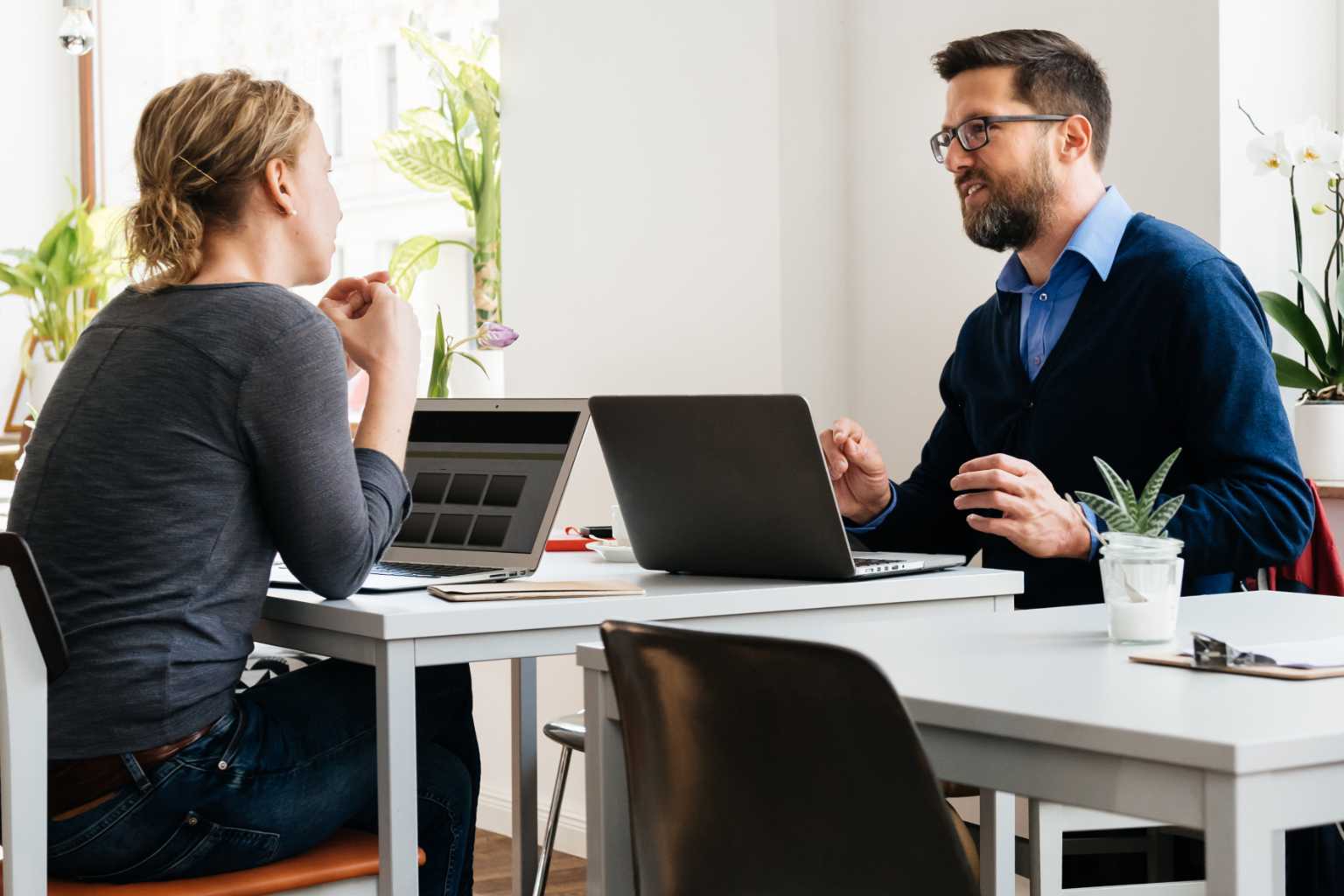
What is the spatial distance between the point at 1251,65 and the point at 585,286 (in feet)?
4.93

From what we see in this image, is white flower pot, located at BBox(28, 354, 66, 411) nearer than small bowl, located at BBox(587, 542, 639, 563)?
No

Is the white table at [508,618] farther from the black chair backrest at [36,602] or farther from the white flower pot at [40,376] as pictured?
the white flower pot at [40,376]

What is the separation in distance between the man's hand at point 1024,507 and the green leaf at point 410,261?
8.26 ft

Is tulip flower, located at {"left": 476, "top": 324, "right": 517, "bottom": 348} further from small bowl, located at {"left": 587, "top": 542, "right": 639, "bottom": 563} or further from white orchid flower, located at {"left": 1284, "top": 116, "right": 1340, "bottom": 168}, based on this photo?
white orchid flower, located at {"left": 1284, "top": 116, "right": 1340, "bottom": 168}

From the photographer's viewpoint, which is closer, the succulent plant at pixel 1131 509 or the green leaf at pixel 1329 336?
the succulent plant at pixel 1131 509

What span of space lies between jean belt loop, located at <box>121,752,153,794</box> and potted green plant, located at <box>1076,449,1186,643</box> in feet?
3.07

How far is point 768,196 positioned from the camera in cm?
322

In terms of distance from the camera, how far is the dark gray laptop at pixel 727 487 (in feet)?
6.09

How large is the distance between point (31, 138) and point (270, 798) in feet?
16.0

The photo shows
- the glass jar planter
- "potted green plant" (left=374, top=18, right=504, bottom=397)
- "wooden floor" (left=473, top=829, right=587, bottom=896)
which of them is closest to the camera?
the glass jar planter

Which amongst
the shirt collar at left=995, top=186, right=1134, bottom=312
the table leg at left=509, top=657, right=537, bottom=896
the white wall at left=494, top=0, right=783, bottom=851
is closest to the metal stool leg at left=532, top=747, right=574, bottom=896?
the table leg at left=509, top=657, right=537, bottom=896

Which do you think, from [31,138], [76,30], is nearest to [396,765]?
[76,30]

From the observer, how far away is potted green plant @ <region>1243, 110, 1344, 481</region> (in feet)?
8.05

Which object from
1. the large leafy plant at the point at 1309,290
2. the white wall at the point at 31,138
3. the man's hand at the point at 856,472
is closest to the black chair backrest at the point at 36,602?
the man's hand at the point at 856,472
